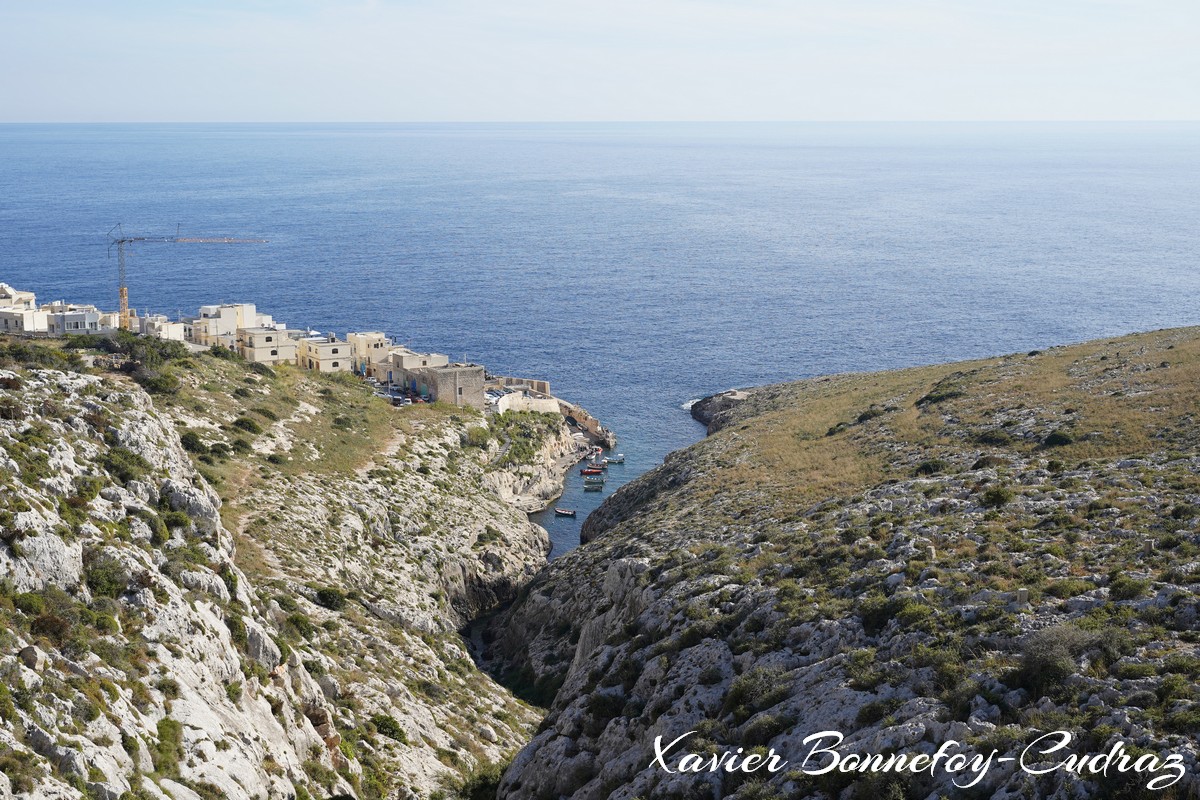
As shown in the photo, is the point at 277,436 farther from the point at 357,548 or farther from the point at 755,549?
the point at 755,549

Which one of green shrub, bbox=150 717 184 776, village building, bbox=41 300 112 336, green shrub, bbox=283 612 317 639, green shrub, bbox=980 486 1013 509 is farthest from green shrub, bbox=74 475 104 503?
village building, bbox=41 300 112 336

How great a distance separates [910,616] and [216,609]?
1944cm

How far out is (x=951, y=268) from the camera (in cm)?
19512

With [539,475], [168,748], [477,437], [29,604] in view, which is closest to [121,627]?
[29,604]

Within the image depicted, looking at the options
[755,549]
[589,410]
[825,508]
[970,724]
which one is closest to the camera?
[970,724]

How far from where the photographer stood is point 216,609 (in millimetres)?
30875

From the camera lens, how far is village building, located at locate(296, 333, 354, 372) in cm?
9631

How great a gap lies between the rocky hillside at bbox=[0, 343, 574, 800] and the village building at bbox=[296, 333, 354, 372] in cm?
3267

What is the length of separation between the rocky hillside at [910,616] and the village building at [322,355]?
1978 inches

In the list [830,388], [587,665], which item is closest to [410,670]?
[587,665]

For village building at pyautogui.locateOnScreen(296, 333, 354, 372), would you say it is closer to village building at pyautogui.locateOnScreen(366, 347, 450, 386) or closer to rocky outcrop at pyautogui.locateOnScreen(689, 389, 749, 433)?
village building at pyautogui.locateOnScreen(366, 347, 450, 386)

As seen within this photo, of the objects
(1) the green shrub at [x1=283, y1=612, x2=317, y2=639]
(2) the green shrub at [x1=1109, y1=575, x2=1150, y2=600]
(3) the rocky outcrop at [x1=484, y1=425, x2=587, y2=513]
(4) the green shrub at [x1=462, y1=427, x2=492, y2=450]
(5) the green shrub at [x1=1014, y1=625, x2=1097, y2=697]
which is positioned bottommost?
(3) the rocky outcrop at [x1=484, y1=425, x2=587, y2=513]

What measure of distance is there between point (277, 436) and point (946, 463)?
124ft

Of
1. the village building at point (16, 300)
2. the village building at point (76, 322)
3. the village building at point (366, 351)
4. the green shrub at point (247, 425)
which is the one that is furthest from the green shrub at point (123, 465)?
the village building at point (366, 351)
